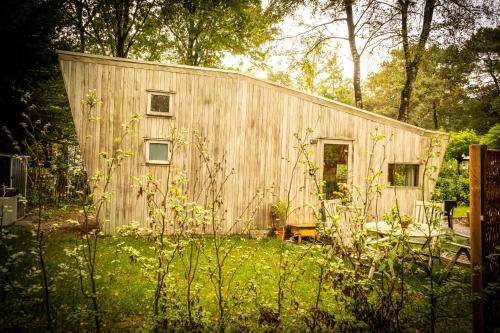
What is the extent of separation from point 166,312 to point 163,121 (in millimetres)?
6371

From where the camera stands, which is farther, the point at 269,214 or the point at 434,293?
the point at 269,214

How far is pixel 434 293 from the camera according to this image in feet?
7.20

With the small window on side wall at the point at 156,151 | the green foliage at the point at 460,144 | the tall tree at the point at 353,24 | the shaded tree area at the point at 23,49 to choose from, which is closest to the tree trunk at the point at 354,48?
the tall tree at the point at 353,24

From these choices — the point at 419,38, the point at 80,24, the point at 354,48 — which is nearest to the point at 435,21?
the point at 419,38

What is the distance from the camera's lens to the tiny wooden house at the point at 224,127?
25.2 feet

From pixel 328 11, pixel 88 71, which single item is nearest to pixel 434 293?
pixel 88 71

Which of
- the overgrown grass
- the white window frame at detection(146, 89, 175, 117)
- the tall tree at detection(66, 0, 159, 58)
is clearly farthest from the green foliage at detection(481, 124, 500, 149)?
the tall tree at detection(66, 0, 159, 58)

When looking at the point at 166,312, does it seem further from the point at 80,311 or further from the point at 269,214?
the point at 269,214

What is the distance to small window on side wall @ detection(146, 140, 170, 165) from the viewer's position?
796 cm

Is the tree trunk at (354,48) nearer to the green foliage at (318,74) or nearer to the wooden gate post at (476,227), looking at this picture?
the green foliage at (318,74)

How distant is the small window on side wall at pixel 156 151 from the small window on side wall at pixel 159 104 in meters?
0.77

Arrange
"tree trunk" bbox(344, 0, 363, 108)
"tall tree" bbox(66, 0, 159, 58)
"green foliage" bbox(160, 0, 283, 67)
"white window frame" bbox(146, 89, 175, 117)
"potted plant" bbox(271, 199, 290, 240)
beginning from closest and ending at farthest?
"white window frame" bbox(146, 89, 175, 117) → "potted plant" bbox(271, 199, 290, 240) → "tree trunk" bbox(344, 0, 363, 108) → "tall tree" bbox(66, 0, 159, 58) → "green foliage" bbox(160, 0, 283, 67)

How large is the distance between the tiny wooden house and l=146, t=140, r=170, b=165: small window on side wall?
0.08 ft

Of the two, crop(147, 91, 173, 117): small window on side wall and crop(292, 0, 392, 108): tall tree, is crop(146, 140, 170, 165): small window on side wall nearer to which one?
crop(147, 91, 173, 117): small window on side wall
